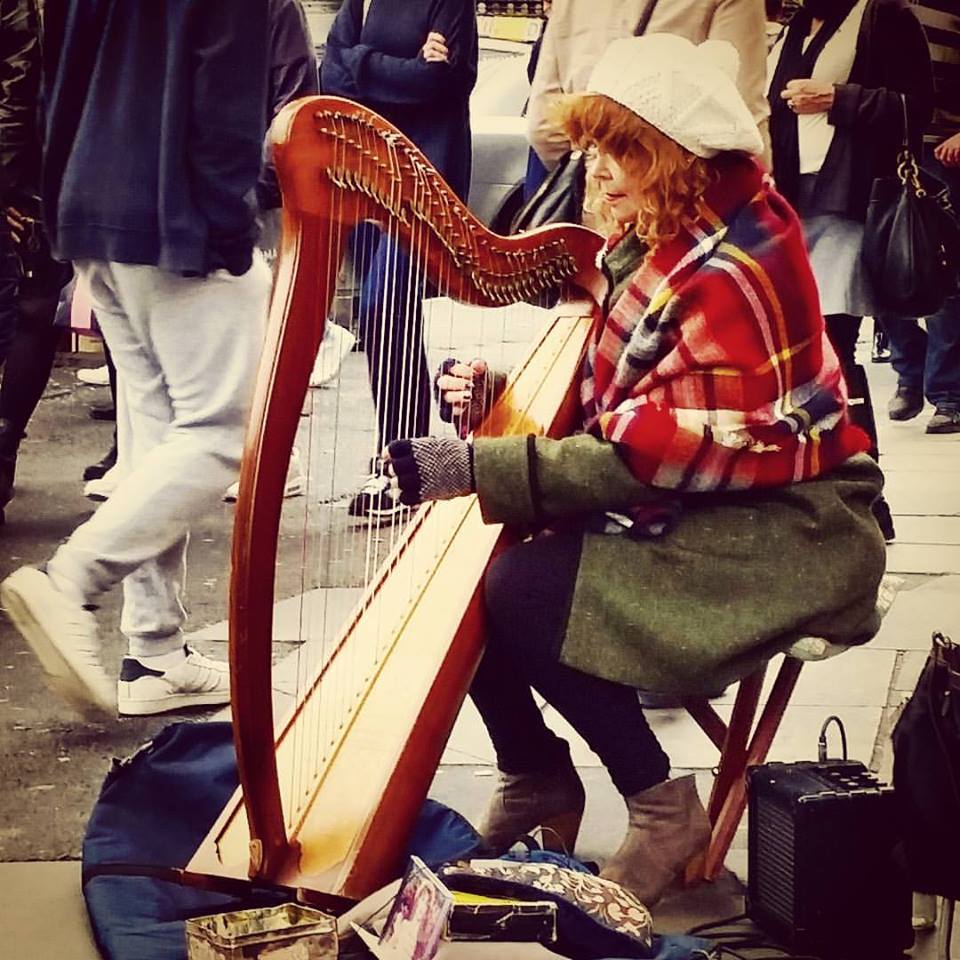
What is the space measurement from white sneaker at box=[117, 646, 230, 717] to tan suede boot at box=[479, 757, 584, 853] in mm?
683

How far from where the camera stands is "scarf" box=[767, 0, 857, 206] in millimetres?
3004

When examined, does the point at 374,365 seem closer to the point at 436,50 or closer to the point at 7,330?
the point at 436,50

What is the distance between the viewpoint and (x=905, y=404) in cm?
335

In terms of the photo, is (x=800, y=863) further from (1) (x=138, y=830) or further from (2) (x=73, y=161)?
(2) (x=73, y=161)

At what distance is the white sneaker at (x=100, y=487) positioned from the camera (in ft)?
9.94

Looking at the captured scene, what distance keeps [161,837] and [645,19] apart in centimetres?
142

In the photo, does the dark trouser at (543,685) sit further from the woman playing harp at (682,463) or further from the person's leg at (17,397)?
the person's leg at (17,397)

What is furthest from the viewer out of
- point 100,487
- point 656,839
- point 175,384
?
point 100,487

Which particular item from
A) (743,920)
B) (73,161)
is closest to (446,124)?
(73,161)

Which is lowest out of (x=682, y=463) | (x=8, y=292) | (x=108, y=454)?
(x=108, y=454)

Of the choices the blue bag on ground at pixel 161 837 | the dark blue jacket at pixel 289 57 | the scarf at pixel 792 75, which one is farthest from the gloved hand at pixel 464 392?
the scarf at pixel 792 75

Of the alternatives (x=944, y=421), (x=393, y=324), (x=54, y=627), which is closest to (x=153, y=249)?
(x=393, y=324)

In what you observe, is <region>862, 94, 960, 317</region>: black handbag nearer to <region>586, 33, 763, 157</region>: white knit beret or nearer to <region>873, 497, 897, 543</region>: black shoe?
<region>873, 497, 897, 543</region>: black shoe

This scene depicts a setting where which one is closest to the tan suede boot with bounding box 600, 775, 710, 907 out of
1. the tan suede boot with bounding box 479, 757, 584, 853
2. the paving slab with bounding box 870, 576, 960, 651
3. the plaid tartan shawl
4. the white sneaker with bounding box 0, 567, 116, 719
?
the tan suede boot with bounding box 479, 757, 584, 853
